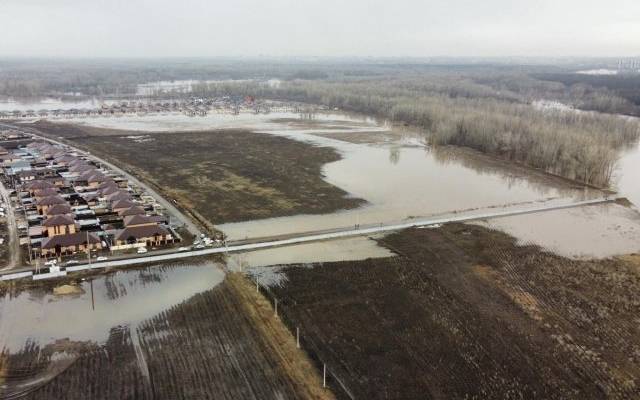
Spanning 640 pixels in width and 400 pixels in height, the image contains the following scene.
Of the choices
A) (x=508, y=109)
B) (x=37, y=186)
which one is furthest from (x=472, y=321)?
(x=508, y=109)

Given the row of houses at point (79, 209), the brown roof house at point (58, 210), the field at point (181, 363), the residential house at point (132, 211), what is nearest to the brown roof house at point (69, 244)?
the row of houses at point (79, 209)

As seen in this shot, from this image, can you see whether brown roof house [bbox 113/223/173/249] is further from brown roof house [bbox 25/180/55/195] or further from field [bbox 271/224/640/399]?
brown roof house [bbox 25/180/55/195]

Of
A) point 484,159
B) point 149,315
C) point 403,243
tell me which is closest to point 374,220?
point 403,243

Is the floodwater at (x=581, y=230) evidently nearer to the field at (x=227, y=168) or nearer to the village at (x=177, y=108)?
the field at (x=227, y=168)

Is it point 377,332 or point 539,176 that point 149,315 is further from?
point 539,176

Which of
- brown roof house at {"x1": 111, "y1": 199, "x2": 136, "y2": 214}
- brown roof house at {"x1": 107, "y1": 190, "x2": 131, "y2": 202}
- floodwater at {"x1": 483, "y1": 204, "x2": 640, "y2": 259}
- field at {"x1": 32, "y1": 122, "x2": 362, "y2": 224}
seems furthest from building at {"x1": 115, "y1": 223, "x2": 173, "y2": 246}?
floodwater at {"x1": 483, "y1": 204, "x2": 640, "y2": 259}
